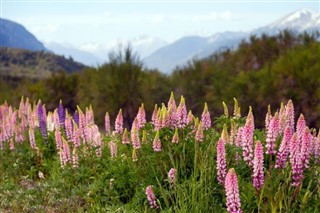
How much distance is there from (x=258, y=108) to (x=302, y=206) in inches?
624

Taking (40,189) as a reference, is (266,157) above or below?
above

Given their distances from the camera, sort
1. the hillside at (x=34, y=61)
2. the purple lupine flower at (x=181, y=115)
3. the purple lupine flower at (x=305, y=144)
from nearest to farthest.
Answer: the purple lupine flower at (x=305, y=144) < the purple lupine flower at (x=181, y=115) < the hillside at (x=34, y=61)

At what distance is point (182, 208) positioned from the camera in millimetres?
4500

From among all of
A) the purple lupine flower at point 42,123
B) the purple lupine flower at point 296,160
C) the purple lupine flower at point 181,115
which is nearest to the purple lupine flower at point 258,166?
the purple lupine flower at point 296,160

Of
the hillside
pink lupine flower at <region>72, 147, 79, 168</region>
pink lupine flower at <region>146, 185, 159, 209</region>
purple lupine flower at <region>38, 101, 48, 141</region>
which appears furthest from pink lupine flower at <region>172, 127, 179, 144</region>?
the hillside

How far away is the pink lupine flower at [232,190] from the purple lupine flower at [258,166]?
367 mm

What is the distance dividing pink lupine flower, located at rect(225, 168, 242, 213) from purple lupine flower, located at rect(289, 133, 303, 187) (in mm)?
716

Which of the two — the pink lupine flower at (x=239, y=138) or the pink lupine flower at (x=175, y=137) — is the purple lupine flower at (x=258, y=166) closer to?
the pink lupine flower at (x=239, y=138)

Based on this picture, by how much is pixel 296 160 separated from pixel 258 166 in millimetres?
370

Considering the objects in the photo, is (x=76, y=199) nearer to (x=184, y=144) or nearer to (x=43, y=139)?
(x=184, y=144)

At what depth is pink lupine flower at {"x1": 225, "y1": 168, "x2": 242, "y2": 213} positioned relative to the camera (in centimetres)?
358

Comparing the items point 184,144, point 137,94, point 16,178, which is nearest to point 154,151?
point 184,144

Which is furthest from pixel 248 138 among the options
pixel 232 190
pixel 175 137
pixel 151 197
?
pixel 151 197

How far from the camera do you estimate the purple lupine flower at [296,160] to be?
408 cm
